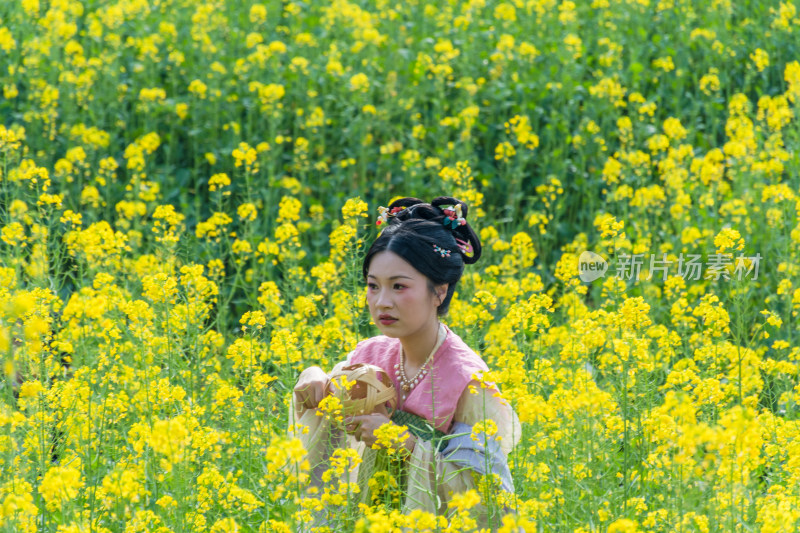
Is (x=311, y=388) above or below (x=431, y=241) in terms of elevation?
below

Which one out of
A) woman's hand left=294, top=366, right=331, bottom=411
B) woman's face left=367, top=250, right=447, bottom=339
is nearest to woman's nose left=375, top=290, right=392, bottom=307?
woman's face left=367, top=250, right=447, bottom=339

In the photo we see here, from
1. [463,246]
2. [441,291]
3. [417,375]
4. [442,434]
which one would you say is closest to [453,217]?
[463,246]

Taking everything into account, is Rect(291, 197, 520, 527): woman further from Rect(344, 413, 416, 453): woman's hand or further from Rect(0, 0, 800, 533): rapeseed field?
Rect(0, 0, 800, 533): rapeseed field

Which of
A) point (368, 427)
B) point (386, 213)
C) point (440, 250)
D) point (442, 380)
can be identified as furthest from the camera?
point (386, 213)

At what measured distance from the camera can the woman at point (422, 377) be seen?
2803 mm

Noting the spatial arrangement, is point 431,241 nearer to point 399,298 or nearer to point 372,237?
point 399,298

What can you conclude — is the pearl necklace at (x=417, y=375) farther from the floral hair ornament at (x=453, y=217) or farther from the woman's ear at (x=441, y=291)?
the floral hair ornament at (x=453, y=217)

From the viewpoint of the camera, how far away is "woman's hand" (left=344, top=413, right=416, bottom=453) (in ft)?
9.41

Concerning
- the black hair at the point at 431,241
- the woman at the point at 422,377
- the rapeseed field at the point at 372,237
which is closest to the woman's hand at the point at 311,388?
the woman at the point at 422,377

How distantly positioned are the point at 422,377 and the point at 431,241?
42 centimetres

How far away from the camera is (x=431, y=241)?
308cm

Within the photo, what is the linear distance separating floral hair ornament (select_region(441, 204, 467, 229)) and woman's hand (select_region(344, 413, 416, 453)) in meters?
0.64

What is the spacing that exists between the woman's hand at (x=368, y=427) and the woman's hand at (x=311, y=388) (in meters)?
0.11

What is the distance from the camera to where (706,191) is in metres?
6.20
